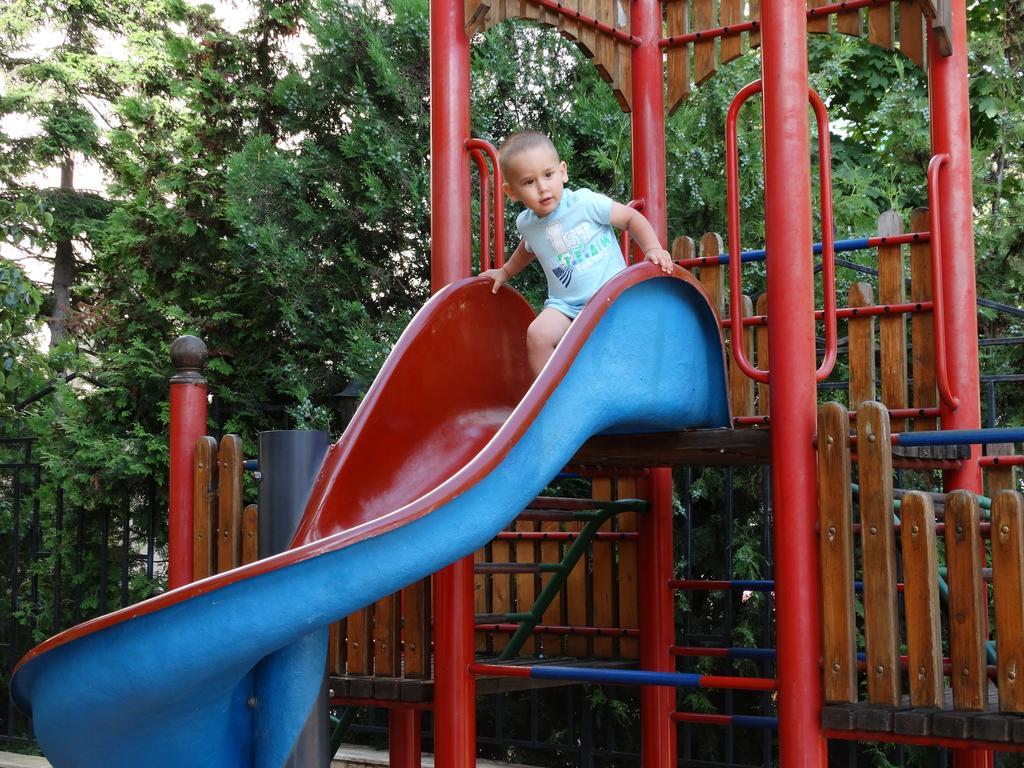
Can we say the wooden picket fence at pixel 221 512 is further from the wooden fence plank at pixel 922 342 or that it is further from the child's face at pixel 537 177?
the wooden fence plank at pixel 922 342

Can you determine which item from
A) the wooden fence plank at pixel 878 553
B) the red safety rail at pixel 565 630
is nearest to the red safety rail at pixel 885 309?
the wooden fence plank at pixel 878 553

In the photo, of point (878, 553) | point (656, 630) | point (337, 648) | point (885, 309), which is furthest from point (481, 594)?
point (878, 553)

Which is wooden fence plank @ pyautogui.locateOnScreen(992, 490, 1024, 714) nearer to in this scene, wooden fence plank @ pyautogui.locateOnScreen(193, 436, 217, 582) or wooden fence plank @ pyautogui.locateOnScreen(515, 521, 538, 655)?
wooden fence plank @ pyautogui.locateOnScreen(515, 521, 538, 655)

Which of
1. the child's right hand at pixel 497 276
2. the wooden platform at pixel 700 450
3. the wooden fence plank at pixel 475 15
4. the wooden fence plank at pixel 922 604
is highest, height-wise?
the wooden fence plank at pixel 475 15

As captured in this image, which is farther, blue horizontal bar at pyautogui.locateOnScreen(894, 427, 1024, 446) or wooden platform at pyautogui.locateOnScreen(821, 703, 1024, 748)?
blue horizontal bar at pyautogui.locateOnScreen(894, 427, 1024, 446)

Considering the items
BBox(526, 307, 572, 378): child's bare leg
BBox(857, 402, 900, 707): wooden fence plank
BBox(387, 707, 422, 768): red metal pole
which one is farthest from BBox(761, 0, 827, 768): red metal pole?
BBox(387, 707, 422, 768): red metal pole

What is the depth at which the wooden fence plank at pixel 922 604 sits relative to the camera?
2.84 m

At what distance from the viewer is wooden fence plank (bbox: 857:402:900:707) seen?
9.50 feet

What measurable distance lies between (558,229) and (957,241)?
153cm

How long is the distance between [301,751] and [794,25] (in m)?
2.42

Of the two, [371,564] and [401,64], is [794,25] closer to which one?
[371,564]

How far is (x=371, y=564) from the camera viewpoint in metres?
2.66

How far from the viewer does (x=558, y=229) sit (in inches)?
147

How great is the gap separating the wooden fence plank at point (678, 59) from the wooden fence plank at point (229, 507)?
235cm
